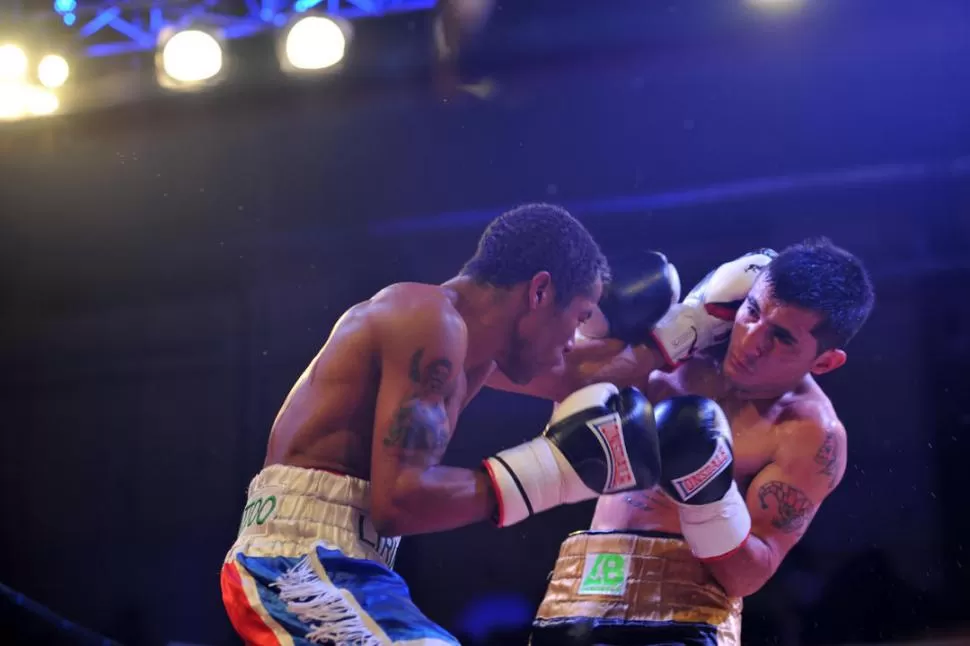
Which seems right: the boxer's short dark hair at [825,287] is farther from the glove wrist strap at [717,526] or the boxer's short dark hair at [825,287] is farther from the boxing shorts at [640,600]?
the boxing shorts at [640,600]

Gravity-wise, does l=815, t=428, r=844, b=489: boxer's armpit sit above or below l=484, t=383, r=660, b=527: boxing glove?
below

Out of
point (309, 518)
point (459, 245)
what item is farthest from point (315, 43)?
point (309, 518)

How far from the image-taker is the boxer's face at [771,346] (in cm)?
257

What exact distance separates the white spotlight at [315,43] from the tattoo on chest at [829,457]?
6.47 ft

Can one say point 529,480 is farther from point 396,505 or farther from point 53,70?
point 53,70

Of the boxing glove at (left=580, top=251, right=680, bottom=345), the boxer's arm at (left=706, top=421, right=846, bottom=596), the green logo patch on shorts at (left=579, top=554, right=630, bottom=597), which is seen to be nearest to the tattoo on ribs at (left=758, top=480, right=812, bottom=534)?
the boxer's arm at (left=706, top=421, right=846, bottom=596)

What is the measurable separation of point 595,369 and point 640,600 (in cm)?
65

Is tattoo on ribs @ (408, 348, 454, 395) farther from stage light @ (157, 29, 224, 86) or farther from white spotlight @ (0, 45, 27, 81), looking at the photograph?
white spotlight @ (0, 45, 27, 81)

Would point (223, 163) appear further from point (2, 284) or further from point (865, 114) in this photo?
point (865, 114)

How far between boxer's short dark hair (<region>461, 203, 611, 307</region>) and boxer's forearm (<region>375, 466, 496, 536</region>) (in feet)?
1.77

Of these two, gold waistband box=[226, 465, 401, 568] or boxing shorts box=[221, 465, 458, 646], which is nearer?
boxing shorts box=[221, 465, 458, 646]

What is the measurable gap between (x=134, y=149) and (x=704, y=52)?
205 cm

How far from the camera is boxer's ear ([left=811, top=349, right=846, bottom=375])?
2.63m

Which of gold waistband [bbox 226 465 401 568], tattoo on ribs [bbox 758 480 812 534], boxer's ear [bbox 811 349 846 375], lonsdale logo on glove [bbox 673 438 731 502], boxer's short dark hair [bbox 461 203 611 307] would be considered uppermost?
boxer's short dark hair [bbox 461 203 611 307]
